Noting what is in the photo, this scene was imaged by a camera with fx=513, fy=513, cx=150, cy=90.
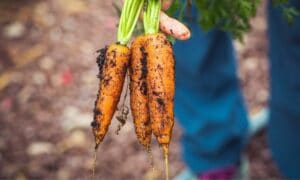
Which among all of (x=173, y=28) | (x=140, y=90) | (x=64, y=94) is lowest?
(x=140, y=90)

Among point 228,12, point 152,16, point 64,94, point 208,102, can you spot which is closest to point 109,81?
point 152,16

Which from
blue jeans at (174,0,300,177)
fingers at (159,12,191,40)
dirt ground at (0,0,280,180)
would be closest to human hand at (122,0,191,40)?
fingers at (159,12,191,40)

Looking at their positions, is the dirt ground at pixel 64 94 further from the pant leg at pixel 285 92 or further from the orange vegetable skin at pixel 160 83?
the orange vegetable skin at pixel 160 83

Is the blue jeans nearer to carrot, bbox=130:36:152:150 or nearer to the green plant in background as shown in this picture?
the green plant in background

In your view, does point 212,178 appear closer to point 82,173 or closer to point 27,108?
point 82,173

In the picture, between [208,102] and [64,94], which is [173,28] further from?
[64,94]

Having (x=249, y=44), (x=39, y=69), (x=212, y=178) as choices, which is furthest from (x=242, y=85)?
(x=39, y=69)
